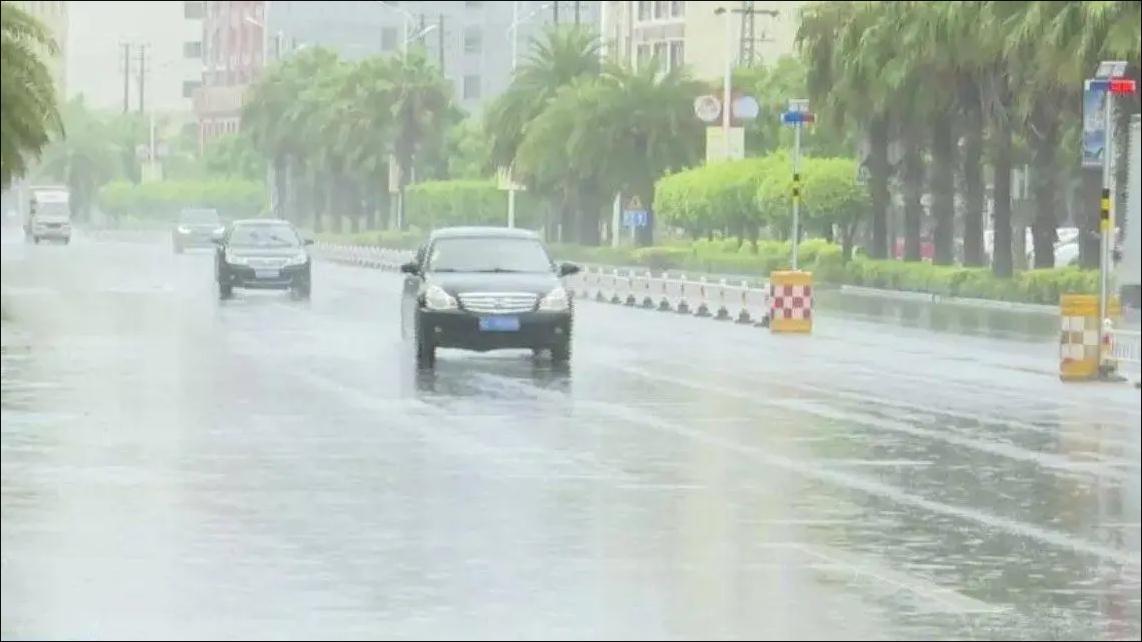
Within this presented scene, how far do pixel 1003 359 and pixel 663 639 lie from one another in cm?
2690

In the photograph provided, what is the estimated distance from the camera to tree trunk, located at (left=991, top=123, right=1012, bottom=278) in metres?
67.0

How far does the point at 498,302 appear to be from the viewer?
3469 centimetres

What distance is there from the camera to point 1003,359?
38875 millimetres

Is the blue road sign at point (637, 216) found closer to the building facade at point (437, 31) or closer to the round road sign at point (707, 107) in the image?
the round road sign at point (707, 107)

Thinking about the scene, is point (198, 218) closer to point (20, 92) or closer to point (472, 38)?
point (20, 92)

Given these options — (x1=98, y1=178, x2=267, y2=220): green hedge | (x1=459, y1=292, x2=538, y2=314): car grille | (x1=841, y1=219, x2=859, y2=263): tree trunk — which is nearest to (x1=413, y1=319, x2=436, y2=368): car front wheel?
(x1=459, y1=292, x2=538, y2=314): car grille

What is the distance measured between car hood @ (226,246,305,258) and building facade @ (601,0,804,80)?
62368 mm

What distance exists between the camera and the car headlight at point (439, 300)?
34.6m

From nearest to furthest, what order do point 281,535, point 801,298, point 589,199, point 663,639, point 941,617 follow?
point 663,639, point 941,617, point 281,535, point 801,298, point 589,199

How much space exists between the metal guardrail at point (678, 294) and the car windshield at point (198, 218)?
153 ft

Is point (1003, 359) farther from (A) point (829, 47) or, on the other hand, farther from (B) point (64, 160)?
(B) point (64, 160)

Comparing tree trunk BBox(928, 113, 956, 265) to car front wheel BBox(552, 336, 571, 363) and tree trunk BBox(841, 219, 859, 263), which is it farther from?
car front wheel BBox(552, 336, 571, 363)

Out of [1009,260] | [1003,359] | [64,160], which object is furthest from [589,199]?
[64,160]

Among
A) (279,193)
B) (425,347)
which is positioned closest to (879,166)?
(425,347)
